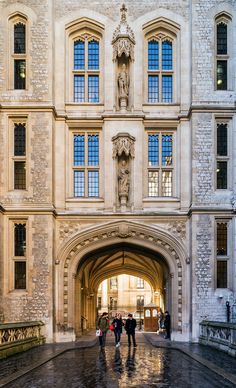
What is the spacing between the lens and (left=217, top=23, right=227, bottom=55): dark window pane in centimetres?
2630

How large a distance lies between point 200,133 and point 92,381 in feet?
48.5

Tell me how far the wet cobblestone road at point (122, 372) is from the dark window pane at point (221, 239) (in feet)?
21.8

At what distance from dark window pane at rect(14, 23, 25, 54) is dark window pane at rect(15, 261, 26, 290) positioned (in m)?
9.56

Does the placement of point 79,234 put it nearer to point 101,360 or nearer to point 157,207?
point 157,207

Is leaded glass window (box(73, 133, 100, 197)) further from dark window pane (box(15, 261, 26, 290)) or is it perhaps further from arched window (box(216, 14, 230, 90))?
arched window (box(216, 14, 230, 90))

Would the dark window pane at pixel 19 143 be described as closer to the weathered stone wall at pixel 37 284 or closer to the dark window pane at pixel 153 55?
the weathered stone wall at pixel 37 284

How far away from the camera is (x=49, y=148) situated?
25391 millimetres

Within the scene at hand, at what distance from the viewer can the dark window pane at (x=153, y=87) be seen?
2711 centimetres

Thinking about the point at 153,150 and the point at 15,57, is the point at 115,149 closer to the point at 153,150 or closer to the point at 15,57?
the point at 153,150

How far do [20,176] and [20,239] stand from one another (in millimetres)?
2793

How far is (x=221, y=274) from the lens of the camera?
25.2 meters

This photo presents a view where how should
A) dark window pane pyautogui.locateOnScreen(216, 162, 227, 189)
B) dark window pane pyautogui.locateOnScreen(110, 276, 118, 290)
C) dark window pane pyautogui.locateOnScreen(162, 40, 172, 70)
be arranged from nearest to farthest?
1. dark window pane pyautogui.locateOnScreen(216, 162, 227, 189)
2. dark window pane pyautogui.locateOnScreen(162, 40, 172, 70)
3. dark window pane pyautogui.locateOnScreen(110, 276, 118, 290)

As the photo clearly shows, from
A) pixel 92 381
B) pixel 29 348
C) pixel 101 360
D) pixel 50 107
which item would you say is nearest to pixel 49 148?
pixel 50 107

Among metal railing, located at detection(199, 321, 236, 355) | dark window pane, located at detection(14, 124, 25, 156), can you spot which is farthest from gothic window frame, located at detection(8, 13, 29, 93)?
metal railing, located at detection(199, 321, 236, 355)
